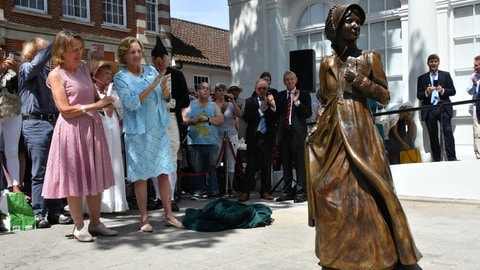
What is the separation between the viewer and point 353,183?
360cm

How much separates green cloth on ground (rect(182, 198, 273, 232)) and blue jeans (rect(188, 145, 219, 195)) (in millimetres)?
2773

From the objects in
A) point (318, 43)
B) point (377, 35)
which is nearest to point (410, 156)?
point (377, 35)

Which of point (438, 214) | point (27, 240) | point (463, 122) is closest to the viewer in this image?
point (27, 240)

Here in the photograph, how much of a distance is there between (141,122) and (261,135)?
10.9 feet

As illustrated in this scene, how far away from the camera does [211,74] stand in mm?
36844

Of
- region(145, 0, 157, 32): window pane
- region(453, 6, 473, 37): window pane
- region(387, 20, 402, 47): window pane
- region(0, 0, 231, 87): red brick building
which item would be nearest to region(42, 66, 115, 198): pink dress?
region(453, 6, 473, 37): window pane

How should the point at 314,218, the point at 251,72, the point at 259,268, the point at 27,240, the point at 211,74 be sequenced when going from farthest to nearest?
the point at 211,74 → the point at 251,72 → the point at 27,240 → the point at 259,268 → the point at 314,218

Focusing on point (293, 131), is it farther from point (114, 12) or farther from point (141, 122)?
point (114, 12)

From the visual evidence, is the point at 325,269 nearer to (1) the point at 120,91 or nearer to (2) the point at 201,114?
(1) the point at 120,91

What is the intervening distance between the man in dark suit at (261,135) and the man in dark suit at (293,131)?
181 millimetres

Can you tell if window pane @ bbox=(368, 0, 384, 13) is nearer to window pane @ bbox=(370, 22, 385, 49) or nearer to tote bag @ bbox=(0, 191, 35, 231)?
window pane @ bbox=(370, 22, 385, 49)

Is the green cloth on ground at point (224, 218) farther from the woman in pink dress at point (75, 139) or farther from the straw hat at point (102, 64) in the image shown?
the straw hat at point (102, 64)

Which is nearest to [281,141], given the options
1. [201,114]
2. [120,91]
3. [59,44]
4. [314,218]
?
[201,114]

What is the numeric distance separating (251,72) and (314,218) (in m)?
10.8
